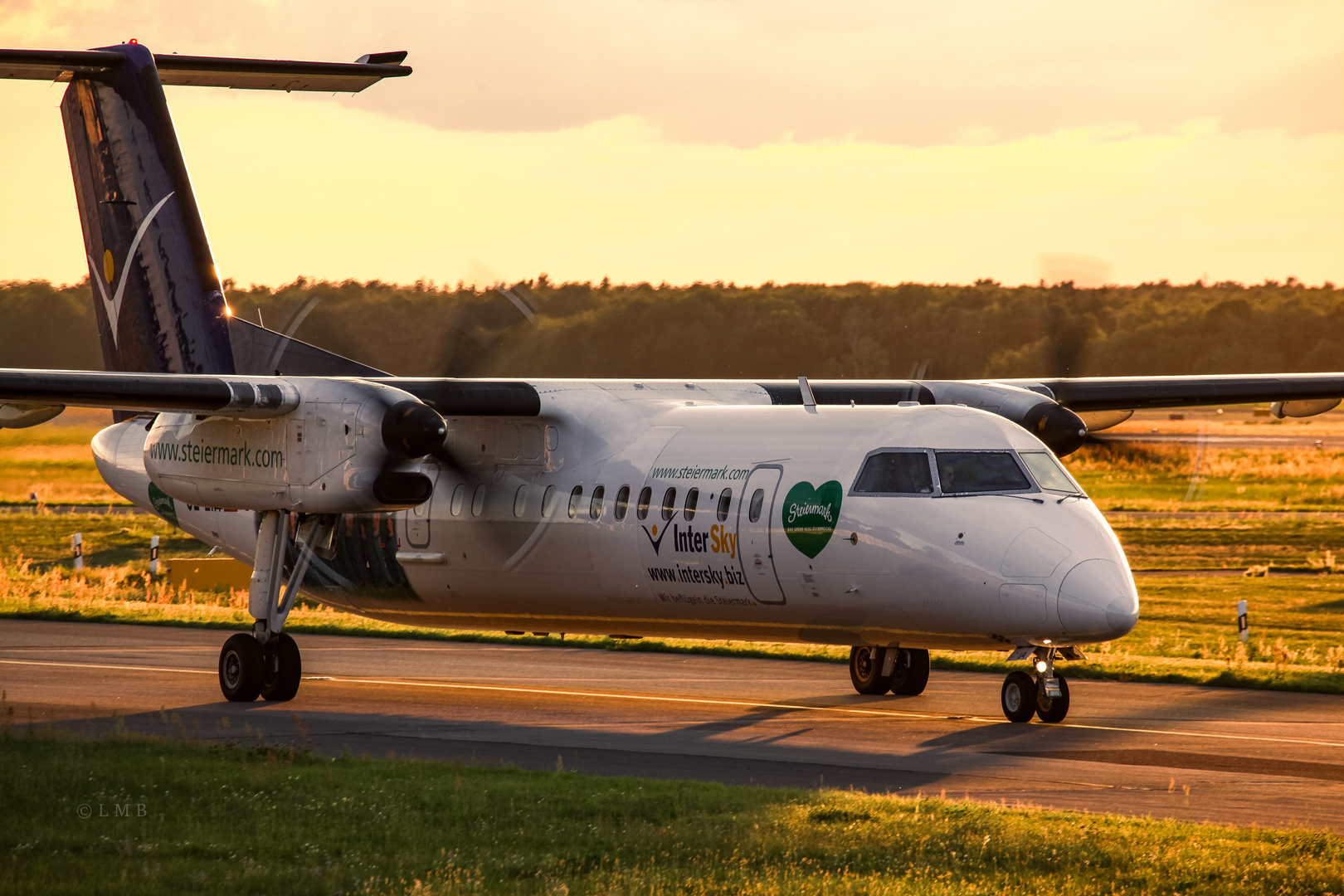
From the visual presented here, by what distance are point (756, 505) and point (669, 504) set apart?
3.79 feet

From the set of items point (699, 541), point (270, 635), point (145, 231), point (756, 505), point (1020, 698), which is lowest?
point (1020, 698)

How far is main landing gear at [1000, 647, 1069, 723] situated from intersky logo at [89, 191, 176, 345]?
13.0m

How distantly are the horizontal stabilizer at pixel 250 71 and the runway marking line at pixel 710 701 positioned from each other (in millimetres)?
7974

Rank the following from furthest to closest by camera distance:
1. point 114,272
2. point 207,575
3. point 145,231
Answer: point 207,575, point 114,272, point 145,231

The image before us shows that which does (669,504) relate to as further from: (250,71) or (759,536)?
(250,71)

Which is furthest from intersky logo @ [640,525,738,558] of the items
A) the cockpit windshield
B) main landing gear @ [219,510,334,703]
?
main landing gear @ [219,510,334,703]

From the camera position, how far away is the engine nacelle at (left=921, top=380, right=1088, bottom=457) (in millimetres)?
17516

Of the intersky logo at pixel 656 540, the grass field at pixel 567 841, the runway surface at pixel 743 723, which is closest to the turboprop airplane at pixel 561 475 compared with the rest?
the intersky logo at pixel 656 540

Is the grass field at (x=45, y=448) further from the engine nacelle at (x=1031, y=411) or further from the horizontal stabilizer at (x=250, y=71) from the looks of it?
the engine nacelle at (x=1031, y=411)

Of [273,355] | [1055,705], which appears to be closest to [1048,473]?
[1055,705]

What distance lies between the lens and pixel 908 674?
1777cm

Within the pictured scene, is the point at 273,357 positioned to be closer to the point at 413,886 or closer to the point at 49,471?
the point at 413,886

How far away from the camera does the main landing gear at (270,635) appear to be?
1781 cm

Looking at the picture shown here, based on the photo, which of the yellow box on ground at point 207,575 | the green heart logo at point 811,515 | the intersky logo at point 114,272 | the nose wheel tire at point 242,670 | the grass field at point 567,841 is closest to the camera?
the grass field at point 567,841
